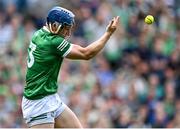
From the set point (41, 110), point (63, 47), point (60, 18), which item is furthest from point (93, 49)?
point (41, 110)

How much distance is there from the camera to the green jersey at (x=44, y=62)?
9.15m

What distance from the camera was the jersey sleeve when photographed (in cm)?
912

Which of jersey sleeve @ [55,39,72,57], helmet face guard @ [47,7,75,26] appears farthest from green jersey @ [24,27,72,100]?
helmet face guard @ [47,7,75,26]

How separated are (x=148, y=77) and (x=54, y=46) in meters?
5.77

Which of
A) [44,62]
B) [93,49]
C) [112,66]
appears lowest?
[112,66]

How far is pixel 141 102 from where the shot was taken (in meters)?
14.4

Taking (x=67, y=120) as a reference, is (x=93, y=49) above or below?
above

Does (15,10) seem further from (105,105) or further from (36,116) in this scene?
(36,116)

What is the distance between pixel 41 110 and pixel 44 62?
549 millimetres

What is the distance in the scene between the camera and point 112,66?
15172 millimetres

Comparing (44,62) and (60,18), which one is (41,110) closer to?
(44,62)

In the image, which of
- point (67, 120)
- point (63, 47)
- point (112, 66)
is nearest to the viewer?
point (63, 47)

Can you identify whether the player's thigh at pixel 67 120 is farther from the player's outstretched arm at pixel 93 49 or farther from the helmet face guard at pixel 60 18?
the helmet face guard at pixel 60 18

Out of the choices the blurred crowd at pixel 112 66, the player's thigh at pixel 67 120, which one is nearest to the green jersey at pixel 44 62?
the player's thigh at pixel 67 120
